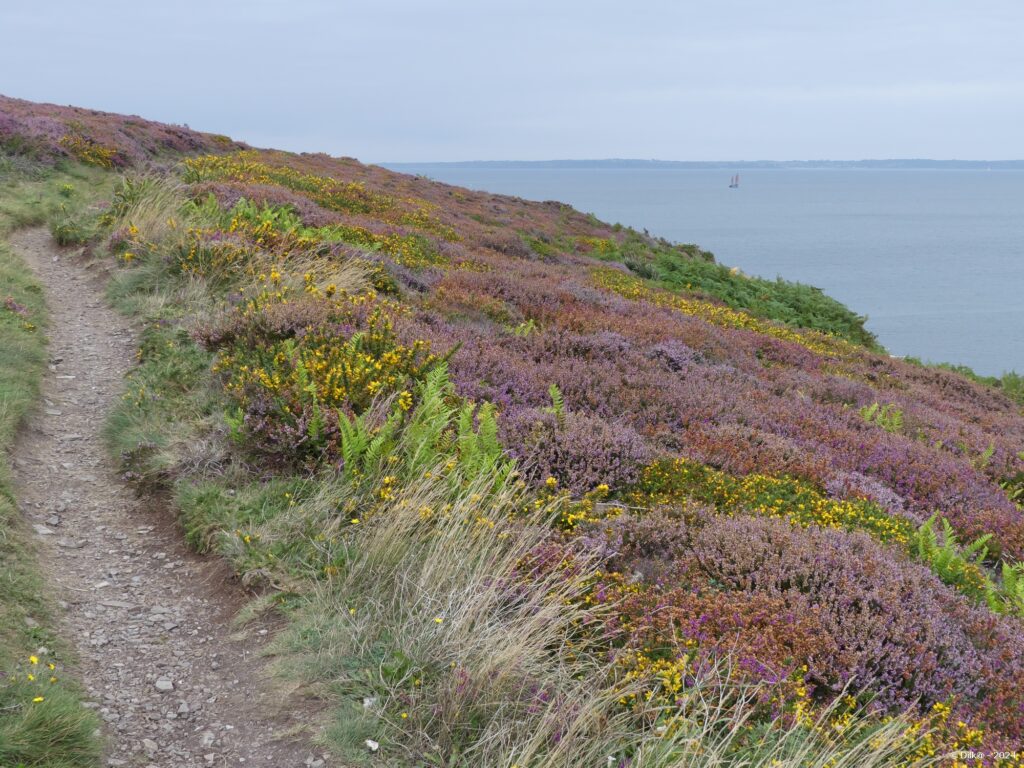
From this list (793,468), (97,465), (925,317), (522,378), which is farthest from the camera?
(925,317)

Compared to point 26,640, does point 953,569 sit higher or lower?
higher

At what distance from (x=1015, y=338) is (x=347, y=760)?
61836mm

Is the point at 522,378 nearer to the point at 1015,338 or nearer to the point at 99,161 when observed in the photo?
the point at 99,161

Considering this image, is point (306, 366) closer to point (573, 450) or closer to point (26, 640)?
point (573, 450)

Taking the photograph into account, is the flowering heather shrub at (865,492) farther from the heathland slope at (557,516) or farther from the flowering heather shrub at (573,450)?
the flowering heather shrub at (573,450)

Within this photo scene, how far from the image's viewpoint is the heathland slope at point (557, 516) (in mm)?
3926

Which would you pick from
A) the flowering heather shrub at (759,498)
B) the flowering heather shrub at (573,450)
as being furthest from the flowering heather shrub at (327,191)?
the flowering heather shrub at (759,498)

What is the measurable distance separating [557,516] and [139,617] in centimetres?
302

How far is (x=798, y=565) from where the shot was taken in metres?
5.11

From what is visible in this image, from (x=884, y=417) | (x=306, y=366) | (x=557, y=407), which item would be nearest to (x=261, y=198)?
Answer: (x=306, y=366)

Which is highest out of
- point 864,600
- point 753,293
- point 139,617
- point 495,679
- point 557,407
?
point 753,293

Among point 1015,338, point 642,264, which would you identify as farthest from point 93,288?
point 1015,338

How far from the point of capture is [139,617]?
496cm

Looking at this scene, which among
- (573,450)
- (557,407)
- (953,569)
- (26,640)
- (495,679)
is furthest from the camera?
(557,407)
